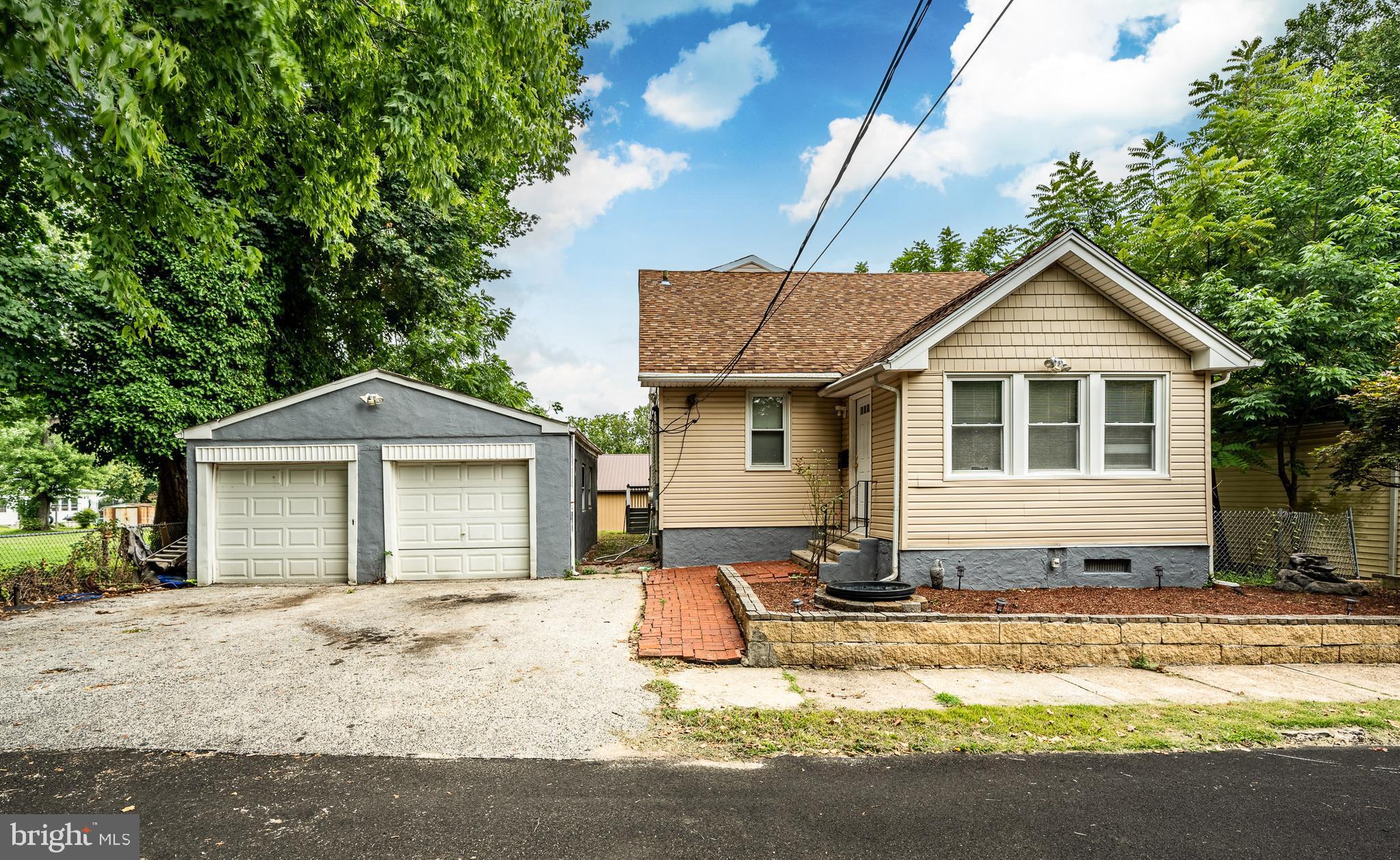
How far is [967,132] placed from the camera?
744 centimetres

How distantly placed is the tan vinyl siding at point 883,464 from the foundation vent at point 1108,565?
2.73 meters

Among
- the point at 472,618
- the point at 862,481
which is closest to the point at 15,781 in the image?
the point at 472,618

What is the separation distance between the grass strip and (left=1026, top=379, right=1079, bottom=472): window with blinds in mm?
4162

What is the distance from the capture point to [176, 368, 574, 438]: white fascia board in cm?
1083

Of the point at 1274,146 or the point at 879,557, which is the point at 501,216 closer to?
the point at 879,557

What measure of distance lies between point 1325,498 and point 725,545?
1012cm

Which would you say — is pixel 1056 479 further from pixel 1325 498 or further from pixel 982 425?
pixel 1325 498

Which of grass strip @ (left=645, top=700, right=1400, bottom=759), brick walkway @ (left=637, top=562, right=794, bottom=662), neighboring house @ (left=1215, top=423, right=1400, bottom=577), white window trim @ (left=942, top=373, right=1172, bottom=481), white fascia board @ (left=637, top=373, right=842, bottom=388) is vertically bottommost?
brick walkway @ (left=637, top=562, right=794, bottom=662)

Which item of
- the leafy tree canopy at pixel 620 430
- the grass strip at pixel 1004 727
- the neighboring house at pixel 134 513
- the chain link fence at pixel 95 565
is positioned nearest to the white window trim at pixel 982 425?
the grass strip at pixel 1004 727

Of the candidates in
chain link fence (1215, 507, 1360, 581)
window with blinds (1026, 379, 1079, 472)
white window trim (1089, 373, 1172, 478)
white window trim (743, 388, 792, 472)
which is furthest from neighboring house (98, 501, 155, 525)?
chain link fence (1215, 507, 1360, 581)

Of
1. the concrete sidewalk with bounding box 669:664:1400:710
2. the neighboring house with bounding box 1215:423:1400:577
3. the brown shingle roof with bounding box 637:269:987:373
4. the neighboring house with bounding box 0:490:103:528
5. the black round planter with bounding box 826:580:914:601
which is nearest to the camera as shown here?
the concrete sidewalk with bounding box 669:664:1400:710

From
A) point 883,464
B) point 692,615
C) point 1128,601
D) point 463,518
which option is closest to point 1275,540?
point 1128,601

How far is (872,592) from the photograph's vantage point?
6609mm

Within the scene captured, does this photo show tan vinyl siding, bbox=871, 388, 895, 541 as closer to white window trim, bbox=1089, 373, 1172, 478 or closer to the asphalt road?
white window trim, bbox=1089, 373, 1172, 478
